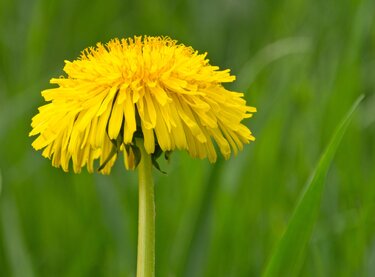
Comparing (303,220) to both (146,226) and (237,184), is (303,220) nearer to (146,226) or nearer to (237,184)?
(146,226)

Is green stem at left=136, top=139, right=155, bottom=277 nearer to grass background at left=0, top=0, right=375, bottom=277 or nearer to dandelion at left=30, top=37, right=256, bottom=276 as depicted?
dandelion at left=30, top=37, right=256, bottom=276

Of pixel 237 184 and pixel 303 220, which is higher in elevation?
pixel 237 184

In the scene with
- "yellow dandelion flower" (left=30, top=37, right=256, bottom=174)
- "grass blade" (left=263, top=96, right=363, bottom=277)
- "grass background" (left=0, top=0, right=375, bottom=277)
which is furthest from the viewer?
"grass background" (left=0, top=0, right=375, bottom=277)

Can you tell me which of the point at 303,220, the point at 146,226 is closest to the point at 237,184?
the point at 303,220

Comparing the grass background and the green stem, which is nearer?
the green stem

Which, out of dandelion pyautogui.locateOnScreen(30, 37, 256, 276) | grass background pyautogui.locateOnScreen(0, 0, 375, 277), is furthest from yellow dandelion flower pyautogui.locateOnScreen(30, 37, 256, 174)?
grass background pyautogui.locateOnScreen(0, 0, 375, 277)

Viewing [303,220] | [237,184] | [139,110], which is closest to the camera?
[139,110]

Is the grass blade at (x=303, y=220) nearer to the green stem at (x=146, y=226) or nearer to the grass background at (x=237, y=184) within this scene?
the green stem at (x=146, y=226)
